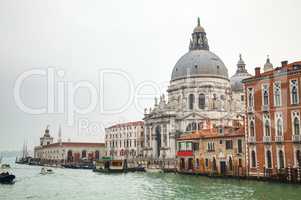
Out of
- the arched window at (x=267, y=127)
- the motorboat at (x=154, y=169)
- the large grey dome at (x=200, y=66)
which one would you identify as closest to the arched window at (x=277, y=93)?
the arched window at (x=267, y=127)

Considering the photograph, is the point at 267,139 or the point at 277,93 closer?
the point at 277,93

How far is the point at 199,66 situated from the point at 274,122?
32692 millimetres

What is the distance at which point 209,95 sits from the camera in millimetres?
60594

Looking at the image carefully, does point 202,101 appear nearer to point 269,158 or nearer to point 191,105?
point 191,105

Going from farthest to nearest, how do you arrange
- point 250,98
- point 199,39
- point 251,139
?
point 199,39, point 250,98, point 251,139

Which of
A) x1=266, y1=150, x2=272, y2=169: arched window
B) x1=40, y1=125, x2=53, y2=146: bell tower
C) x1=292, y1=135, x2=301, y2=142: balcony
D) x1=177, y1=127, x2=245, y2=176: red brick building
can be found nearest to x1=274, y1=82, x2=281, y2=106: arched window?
x1=292, y1=135, x2=301, y2=142: balcony

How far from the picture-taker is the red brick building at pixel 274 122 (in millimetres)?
28859

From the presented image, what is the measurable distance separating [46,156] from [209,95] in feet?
160

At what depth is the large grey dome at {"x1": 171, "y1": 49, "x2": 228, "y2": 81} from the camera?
6184cm

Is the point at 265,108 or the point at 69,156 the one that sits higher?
the point at 265,108

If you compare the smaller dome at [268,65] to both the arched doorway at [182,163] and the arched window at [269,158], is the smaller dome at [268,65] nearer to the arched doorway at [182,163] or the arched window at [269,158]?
the arched doorway at [182,163]

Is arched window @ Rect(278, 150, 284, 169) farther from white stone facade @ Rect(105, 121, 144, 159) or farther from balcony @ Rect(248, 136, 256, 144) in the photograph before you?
white stone facade @ Rect(105, 121, 144, 159)

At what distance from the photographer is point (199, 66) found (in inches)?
2446

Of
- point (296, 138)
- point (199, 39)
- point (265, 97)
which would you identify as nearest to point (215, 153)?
point (265, 97)
